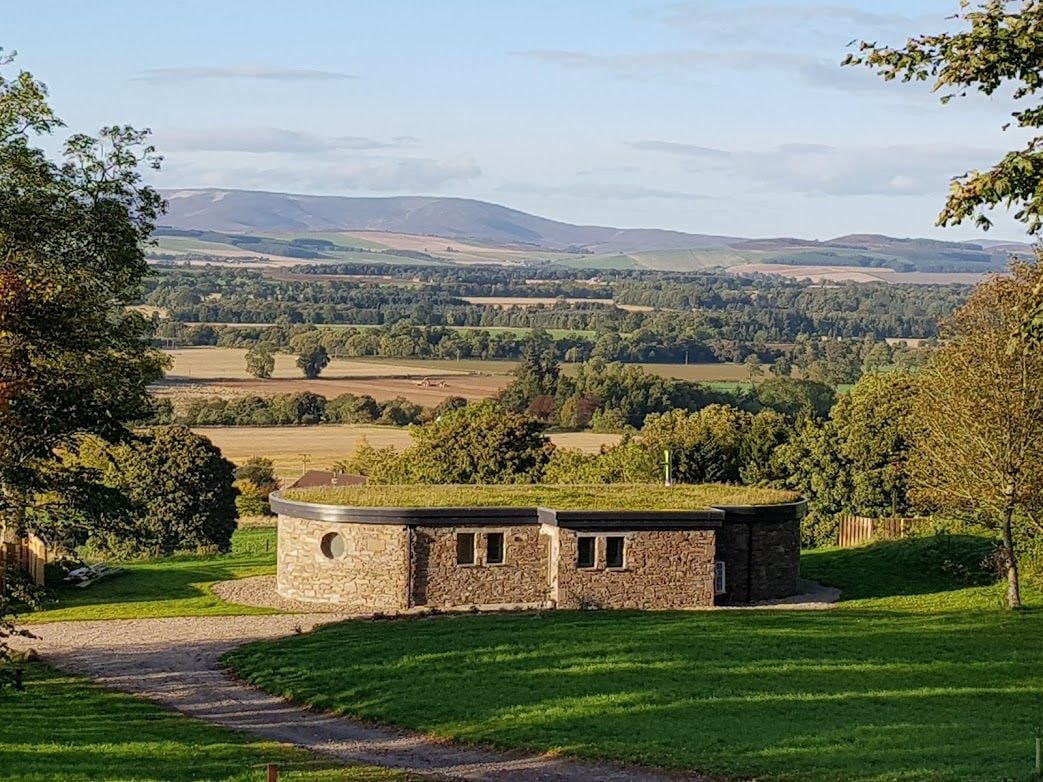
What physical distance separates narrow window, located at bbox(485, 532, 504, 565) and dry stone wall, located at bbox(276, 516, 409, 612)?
1855mm

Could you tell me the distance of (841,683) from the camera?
2289 cm

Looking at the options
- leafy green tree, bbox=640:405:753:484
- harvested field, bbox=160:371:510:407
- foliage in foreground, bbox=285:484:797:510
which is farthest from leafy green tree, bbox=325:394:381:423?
foliage in foreground, bbox=285:484:797:510

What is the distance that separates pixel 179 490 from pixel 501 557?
882 inches

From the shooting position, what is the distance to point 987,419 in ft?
106

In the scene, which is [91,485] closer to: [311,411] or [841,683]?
[841,683]

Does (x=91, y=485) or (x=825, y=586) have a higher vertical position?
(x=91, y=485)

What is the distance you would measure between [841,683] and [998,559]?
11891 mm

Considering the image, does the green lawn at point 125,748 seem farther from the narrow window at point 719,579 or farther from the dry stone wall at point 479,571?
the narrow window at point 719,579

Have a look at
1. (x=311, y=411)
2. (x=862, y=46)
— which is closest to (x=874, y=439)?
(x=862, y=46)

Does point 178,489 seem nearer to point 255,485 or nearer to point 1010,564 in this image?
point 255,485

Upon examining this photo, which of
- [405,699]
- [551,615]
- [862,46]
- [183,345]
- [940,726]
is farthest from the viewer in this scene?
[183,345]

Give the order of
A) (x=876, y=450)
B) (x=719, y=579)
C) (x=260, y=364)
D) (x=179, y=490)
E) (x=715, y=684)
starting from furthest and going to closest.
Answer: (x=260, y=364) < (x=179, y=490) < (x=876, y=450) < (x=719, y=579) < (x=715, y=684)

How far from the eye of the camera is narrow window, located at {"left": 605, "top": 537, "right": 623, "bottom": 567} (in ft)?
108

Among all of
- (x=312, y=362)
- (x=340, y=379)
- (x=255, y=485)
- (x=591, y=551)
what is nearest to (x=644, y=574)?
(x=591, y=551)
